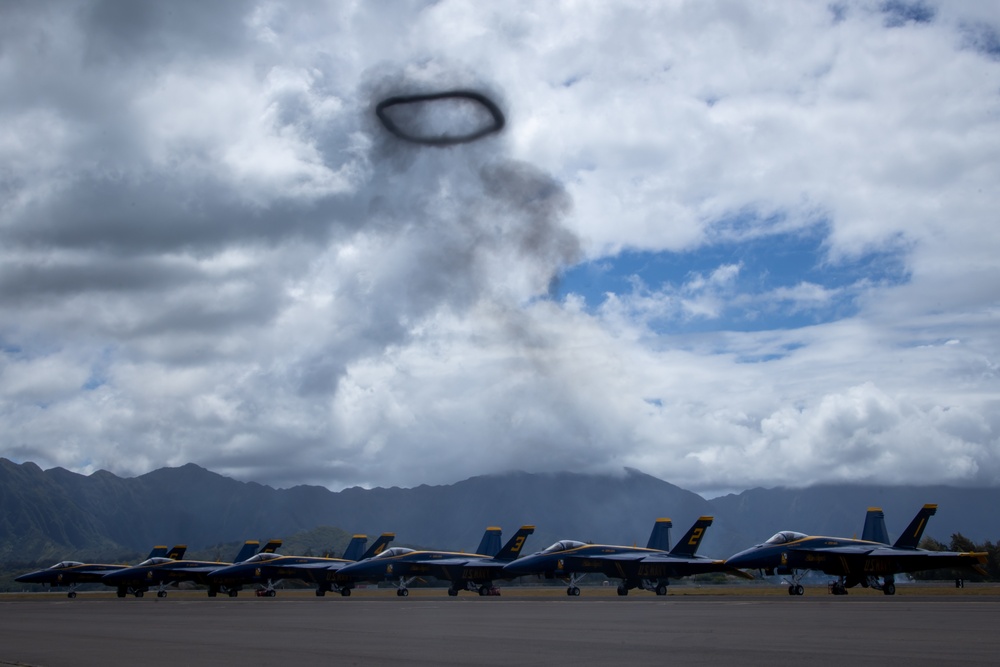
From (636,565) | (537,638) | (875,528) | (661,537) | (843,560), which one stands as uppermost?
(875,528)

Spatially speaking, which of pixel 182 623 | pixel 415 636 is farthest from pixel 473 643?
pixel 182 623

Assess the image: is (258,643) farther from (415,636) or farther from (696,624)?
(696,624)

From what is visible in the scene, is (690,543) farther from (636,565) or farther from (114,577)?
(114,577)

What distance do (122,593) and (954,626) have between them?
199ft

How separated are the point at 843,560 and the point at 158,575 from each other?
4806 cm

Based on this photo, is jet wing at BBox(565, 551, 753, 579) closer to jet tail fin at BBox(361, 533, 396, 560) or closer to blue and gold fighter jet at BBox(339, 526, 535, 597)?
blue and gold fighter jet at BBox(339, 526, 535, 597)

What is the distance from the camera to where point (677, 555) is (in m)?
62.4

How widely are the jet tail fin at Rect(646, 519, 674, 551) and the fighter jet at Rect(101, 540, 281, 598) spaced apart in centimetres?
2897

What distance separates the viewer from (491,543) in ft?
243

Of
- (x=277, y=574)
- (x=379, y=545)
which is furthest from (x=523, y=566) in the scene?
(x=277, y=574)

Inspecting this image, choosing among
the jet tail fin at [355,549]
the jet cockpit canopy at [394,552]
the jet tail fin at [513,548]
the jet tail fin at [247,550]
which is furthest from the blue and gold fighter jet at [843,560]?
the jet tail fin at [247,550]

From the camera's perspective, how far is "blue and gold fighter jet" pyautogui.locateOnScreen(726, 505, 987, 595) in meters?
52.9

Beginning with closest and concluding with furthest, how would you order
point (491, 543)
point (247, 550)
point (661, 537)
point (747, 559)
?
point (747, 559) → point (661, 537) → point (491, 543) → point (247, 550)

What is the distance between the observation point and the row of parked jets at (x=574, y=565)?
5334 centimetres
